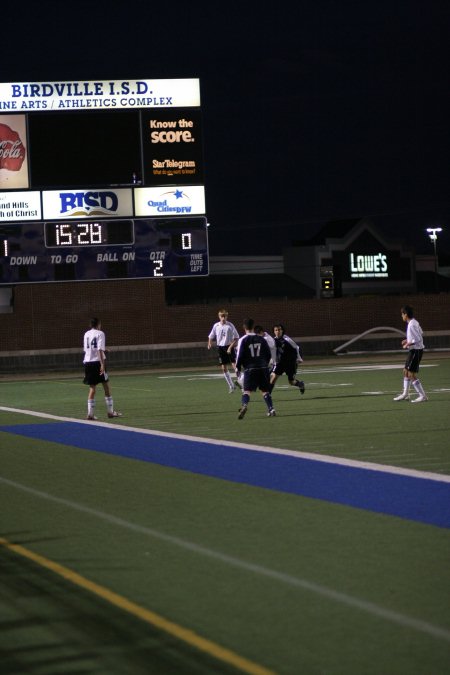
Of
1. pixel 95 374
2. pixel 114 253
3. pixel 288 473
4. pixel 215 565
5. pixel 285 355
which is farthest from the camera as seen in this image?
pixel 114 253

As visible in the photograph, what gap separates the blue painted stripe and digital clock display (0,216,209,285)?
19782 mm

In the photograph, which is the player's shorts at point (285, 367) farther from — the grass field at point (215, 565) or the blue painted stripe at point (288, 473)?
the grass field at point (215, 565)

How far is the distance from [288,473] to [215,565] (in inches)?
184

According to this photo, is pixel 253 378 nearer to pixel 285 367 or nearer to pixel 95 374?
pixel 95 374

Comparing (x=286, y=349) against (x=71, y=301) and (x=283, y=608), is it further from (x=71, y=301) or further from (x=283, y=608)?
(x=71, y=301)

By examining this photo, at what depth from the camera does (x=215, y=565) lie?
8.09 m

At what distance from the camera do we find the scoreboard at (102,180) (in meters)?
37.2

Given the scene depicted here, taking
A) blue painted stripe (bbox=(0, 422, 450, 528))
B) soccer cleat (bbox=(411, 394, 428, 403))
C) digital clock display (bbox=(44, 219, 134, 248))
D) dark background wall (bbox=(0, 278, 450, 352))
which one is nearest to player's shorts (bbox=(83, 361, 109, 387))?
blue painted stripe (bbox=(0, 422, 450, 528))

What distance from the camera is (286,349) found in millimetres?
24062

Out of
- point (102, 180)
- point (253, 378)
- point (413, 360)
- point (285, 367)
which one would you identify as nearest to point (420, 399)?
point (413, 360)

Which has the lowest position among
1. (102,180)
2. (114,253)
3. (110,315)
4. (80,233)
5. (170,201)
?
(110,315)

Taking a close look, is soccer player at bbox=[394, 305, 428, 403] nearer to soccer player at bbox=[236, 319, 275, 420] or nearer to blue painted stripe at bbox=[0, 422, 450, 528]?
soccer player at bbox=[236, 319, 275, 420]

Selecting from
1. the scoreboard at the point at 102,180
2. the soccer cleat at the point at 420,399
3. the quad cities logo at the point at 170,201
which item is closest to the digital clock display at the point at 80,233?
the scoreboard at the point at 102,180

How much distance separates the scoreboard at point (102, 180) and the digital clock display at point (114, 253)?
0.03m
